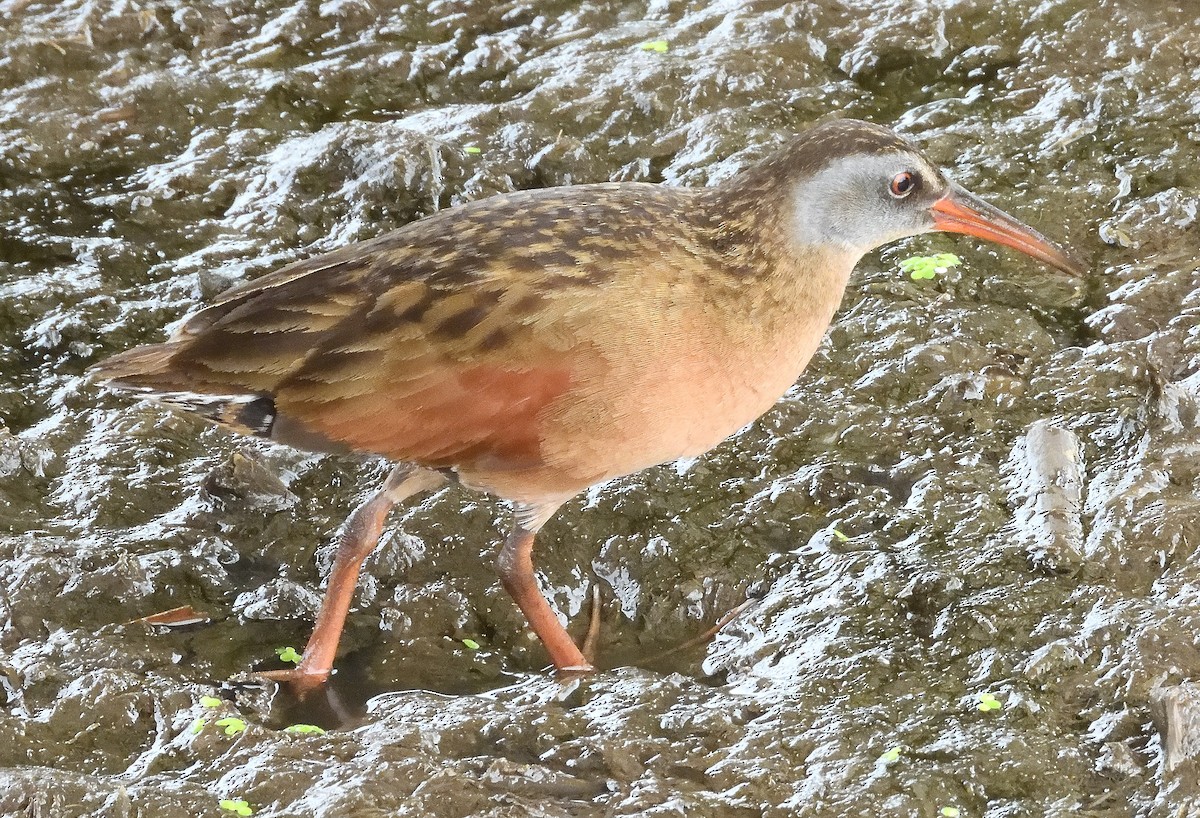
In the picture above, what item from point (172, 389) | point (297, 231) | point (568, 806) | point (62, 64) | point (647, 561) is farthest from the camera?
point (62, 64)

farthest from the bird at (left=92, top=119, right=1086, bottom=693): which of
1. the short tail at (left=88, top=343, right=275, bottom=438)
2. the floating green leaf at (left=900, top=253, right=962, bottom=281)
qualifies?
the floating green leaf at (left=900, top=253, right=962, bottom=281)

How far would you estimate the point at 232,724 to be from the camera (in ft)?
11.4

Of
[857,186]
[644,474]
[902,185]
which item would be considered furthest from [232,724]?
[902,185]

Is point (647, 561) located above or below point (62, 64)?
below

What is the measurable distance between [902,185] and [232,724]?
7.80ft

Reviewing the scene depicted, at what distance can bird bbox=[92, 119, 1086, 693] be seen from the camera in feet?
11.3

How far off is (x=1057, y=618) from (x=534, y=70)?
3436 millimetres

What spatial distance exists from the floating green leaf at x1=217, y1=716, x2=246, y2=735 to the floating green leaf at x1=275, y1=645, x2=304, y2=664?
1.35 feet

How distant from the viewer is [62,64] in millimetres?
5902

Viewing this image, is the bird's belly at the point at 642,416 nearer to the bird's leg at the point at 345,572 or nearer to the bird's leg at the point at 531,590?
the bird's leg at the point at 531,590

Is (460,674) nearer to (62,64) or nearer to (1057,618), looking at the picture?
(1057,618)

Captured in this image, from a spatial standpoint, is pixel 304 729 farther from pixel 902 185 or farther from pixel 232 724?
pixel 902 185

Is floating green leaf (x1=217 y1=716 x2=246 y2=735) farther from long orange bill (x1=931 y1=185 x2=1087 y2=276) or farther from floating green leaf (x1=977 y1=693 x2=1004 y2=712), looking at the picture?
long orange bill (x1=931 y1=185 x2=1087 y2=276)

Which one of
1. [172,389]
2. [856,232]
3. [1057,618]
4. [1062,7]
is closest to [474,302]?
[172,389]
